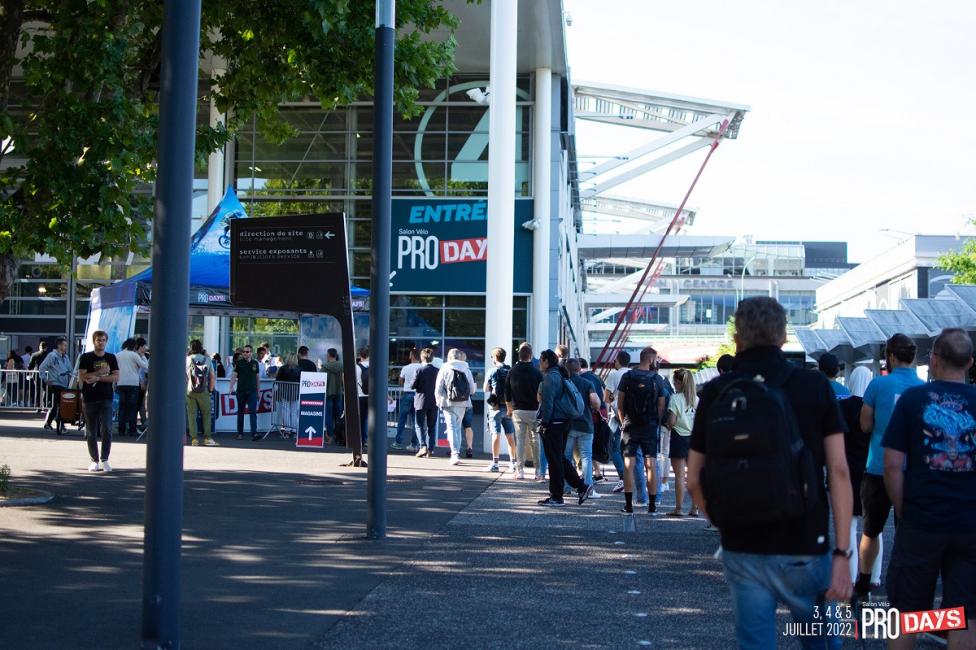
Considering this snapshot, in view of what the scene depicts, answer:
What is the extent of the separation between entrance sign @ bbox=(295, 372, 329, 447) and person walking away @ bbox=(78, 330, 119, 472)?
20.0 ft

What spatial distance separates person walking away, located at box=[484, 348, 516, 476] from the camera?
1689cm

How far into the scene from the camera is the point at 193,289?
70.4 ft

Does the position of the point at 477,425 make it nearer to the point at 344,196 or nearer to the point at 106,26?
the point at 344,196

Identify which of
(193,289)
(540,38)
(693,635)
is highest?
(540,38)

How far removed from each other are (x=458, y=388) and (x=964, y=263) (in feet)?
147

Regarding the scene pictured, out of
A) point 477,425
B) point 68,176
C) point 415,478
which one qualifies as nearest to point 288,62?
point 68,176

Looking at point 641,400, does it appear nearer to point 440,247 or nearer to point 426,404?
point 426,404

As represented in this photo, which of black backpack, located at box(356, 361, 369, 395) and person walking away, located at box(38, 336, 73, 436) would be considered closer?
black backpack, located at box(356, 361, 369, 395)

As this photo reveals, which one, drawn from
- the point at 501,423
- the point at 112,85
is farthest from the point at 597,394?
the point at 112,85

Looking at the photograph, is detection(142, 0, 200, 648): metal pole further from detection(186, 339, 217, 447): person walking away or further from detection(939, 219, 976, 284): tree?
detection(939, 219, 976, 284): tree

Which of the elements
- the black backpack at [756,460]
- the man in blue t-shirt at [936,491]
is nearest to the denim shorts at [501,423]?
the man in blue t-shirt at [936,491]

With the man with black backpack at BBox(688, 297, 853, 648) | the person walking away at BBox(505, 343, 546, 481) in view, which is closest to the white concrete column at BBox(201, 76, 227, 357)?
the person walking away at BBox(505, 343, 546, 481)

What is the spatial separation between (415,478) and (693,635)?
366 inches

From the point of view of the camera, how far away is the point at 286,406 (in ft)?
74.4
